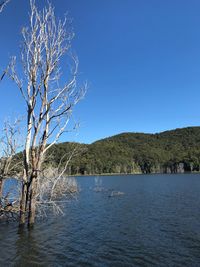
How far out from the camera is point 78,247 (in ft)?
51.7

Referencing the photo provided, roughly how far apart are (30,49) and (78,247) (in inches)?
475

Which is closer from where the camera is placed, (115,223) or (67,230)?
(67,230)

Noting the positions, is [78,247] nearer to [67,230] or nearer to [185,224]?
[67,230]

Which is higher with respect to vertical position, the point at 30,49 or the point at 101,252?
the point at 30,49

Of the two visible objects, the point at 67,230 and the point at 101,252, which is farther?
the point at 67,230

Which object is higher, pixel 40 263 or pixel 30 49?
pixel 30 49

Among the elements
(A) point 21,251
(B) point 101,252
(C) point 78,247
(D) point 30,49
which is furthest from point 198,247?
(D) point 30,49

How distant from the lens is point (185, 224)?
2167 cm

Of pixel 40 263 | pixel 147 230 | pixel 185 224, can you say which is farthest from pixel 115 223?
pixel 40 263

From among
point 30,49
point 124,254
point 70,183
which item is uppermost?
point 30,49

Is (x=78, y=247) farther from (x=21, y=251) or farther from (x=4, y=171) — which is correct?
(x=4, y=171)

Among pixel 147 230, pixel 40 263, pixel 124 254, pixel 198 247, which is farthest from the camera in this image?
pixel 147 230

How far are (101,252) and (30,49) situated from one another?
494 inches

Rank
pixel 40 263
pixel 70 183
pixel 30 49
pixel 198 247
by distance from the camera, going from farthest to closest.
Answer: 1. pixel 70 183
2. pixel 30 49
3. pixel 198 247
4. pixel 40 263
